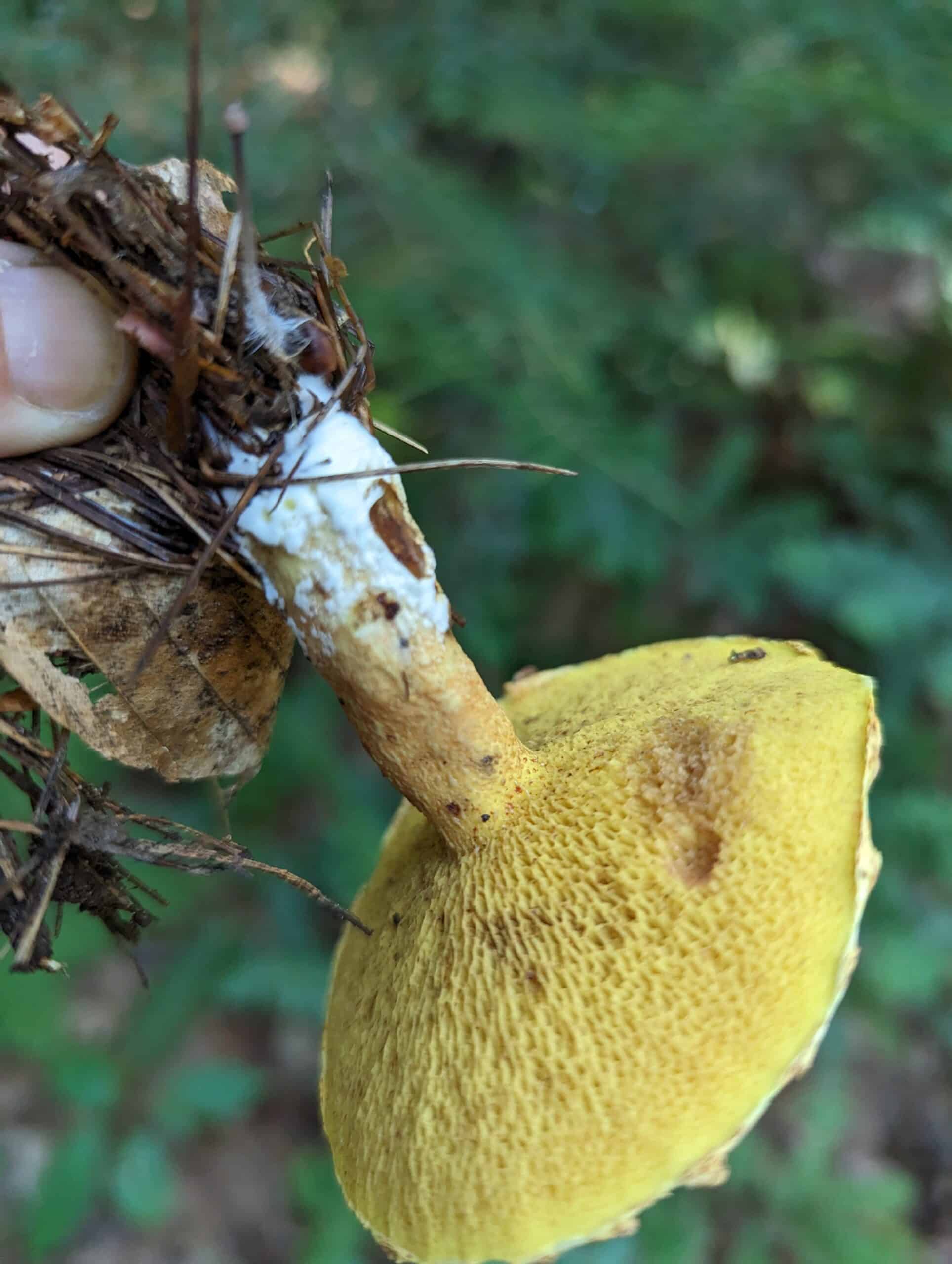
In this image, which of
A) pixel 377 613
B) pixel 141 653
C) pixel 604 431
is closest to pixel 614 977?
pixel 377 613

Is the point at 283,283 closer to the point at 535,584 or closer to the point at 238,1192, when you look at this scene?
the point at 535,584

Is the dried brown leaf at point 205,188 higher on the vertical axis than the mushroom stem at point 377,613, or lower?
higher

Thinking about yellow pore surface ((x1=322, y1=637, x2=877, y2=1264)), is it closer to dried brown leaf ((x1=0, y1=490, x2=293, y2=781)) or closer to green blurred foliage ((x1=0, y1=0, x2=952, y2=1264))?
dried brown leaf ((x1=0, y1=490, x2=293, y2=781))

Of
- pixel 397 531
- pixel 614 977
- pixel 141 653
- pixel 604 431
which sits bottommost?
pixel 604 431

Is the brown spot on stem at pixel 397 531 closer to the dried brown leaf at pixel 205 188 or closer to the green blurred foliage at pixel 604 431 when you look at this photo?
the dried brown leaf at pixel 205 188

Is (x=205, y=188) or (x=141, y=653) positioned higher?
(x=205, y=188)

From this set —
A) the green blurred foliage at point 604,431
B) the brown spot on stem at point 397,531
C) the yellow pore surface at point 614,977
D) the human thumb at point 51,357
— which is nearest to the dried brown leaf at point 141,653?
the human thumb at point 51,357

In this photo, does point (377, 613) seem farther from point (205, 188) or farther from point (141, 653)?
point (205, 188)
